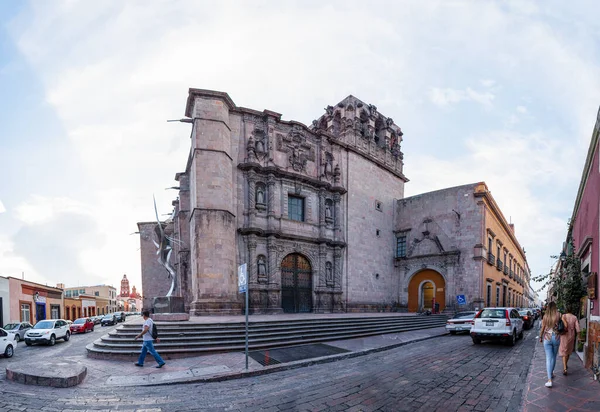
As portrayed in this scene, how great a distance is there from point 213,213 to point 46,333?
30.3ft

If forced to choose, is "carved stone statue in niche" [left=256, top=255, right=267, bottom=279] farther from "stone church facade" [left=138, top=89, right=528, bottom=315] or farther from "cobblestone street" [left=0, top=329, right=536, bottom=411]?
"cobblestone street" [left=0, top=329, right=536, bottom=411]

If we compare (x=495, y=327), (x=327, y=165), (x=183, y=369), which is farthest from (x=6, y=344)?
(x=327, y=165)

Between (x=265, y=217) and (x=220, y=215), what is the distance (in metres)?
3.36

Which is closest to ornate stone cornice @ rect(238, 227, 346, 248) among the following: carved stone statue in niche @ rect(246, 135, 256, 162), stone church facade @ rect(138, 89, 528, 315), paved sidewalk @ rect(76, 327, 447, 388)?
stone church facade @ rect(138, 89, 528, 315)

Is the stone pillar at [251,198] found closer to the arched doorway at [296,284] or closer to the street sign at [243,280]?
the arched doorway at [296,284]

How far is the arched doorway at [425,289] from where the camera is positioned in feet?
82.2

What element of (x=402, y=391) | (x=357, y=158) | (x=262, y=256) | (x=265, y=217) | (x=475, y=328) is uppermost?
A: (x=357, y=158)

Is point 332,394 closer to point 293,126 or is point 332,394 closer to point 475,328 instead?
point 475,328

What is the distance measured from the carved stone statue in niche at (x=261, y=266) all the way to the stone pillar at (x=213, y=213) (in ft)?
4.82

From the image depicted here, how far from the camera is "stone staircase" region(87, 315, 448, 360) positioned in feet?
31.8

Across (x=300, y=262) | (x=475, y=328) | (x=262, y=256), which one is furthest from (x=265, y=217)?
(x=475, y=328)

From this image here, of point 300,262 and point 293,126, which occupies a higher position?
point 293,126

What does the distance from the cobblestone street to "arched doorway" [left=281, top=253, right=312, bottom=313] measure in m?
11.6

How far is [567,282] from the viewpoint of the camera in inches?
389
